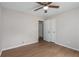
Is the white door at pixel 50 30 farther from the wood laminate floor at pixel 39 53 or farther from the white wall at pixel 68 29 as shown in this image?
the wood laminate floor at pixel 39 53

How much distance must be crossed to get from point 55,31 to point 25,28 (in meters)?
2.05

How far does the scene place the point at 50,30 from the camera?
5414mm

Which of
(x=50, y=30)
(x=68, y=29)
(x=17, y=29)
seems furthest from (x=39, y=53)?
(x=50, y=30)

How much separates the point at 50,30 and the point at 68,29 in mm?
1614

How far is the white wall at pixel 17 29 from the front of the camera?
356 centimetres

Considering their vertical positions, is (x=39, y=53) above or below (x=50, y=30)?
below

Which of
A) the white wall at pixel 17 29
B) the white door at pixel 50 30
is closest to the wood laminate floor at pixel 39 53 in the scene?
the white wall at pixel 17 29

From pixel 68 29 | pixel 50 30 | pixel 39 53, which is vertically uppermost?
pixel 68 29

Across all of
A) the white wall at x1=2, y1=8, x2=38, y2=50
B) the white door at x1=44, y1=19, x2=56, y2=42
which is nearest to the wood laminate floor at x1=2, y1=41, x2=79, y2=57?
the white wall at x1=2, y1=8, x2=38, y2=50

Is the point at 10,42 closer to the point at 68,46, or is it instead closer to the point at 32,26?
the point at 32,26

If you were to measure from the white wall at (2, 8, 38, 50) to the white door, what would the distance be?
95cm

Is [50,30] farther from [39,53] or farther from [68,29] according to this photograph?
[39,53]

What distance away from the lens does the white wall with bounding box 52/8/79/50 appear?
359cm

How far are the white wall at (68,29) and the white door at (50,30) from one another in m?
0.37
